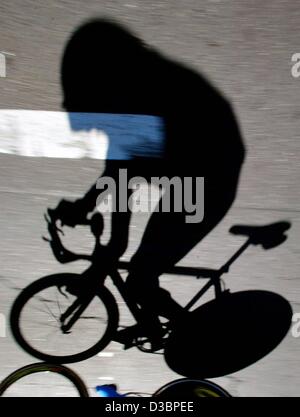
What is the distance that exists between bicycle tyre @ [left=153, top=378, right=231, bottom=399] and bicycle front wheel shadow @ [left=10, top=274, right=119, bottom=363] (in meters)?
0.68

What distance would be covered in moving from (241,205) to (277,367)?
1.51 meters

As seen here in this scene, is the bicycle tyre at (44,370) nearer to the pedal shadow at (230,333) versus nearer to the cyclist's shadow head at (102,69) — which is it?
the pedal shadow at (230,333)

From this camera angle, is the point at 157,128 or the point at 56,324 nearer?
the point at 56,324

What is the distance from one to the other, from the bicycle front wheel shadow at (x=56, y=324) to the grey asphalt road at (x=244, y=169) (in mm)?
95

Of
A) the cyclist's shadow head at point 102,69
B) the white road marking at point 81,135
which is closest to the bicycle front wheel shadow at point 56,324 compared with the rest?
the white road marking at point 81,135

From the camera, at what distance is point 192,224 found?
461cm

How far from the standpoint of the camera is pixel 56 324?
176 inches

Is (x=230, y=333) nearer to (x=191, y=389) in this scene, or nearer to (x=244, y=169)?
(x=191, y=389)

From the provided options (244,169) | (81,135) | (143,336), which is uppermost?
(81,135)

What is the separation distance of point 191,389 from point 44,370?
1291mm

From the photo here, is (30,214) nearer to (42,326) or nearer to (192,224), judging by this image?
(42,326)

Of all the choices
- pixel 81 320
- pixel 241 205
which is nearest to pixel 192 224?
pixel 241 205

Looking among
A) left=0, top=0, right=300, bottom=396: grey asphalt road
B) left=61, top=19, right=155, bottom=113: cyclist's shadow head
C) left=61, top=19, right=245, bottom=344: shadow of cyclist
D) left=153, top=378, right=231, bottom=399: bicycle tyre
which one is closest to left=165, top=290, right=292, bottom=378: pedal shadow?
left=0, top=0, right=300, bottom=396: grey asphalt road

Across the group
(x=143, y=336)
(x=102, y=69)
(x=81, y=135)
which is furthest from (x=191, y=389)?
(x=102, y=69)
